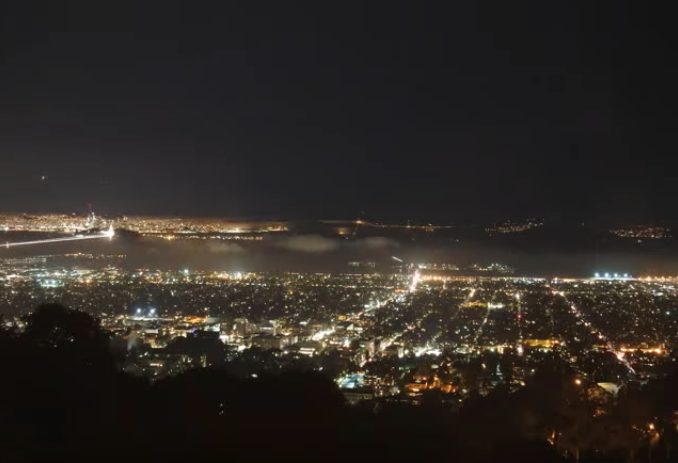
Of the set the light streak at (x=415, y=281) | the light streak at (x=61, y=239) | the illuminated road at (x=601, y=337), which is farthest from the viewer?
the light streak at (x=415, y=281)

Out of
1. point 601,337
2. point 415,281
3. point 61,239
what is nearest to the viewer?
point 601,337

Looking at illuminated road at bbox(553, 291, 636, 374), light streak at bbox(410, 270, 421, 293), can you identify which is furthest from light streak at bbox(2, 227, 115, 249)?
illuminated road at bbox(553, 291, 636, 374)

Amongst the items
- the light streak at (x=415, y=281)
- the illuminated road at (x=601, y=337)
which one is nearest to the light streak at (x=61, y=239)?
the light streak at (x=415, y=281)

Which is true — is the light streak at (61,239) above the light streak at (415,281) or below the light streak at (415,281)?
above

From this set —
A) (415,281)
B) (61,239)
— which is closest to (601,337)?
(415,281)

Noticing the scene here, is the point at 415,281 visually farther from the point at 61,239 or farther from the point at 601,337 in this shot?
the point at 61,239

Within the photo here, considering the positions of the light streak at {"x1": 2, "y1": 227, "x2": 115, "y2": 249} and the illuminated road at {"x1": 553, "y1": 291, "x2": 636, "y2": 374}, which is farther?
the light streak at {"x1": 2, "y1": 227, "x2": 115, "y2": 249}

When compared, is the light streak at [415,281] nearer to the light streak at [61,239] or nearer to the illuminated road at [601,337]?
the illuminated road at [601,337]

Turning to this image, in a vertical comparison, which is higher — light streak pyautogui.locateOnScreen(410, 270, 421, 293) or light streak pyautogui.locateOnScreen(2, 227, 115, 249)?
light streak pyautogui.locateOnScreen(2, 227, 115, 249)

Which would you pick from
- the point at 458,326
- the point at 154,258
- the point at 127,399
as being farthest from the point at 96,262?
the point at 127,399

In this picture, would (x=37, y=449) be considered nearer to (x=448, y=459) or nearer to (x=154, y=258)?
(x=448, y=459)

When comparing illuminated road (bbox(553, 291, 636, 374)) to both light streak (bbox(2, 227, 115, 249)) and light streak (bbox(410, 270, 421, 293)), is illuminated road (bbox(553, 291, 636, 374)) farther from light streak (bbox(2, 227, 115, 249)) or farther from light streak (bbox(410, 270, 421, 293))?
light streak (bbox(2, 227, 115, 249))

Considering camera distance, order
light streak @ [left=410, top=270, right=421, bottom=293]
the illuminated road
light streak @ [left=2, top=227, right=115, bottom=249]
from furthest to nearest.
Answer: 1. light streak @ [left=410, top=270, right=421, bottom=293]
2. light streak @ [left=2, top=227, right=115, bottom=249]
3. the illuminated road
